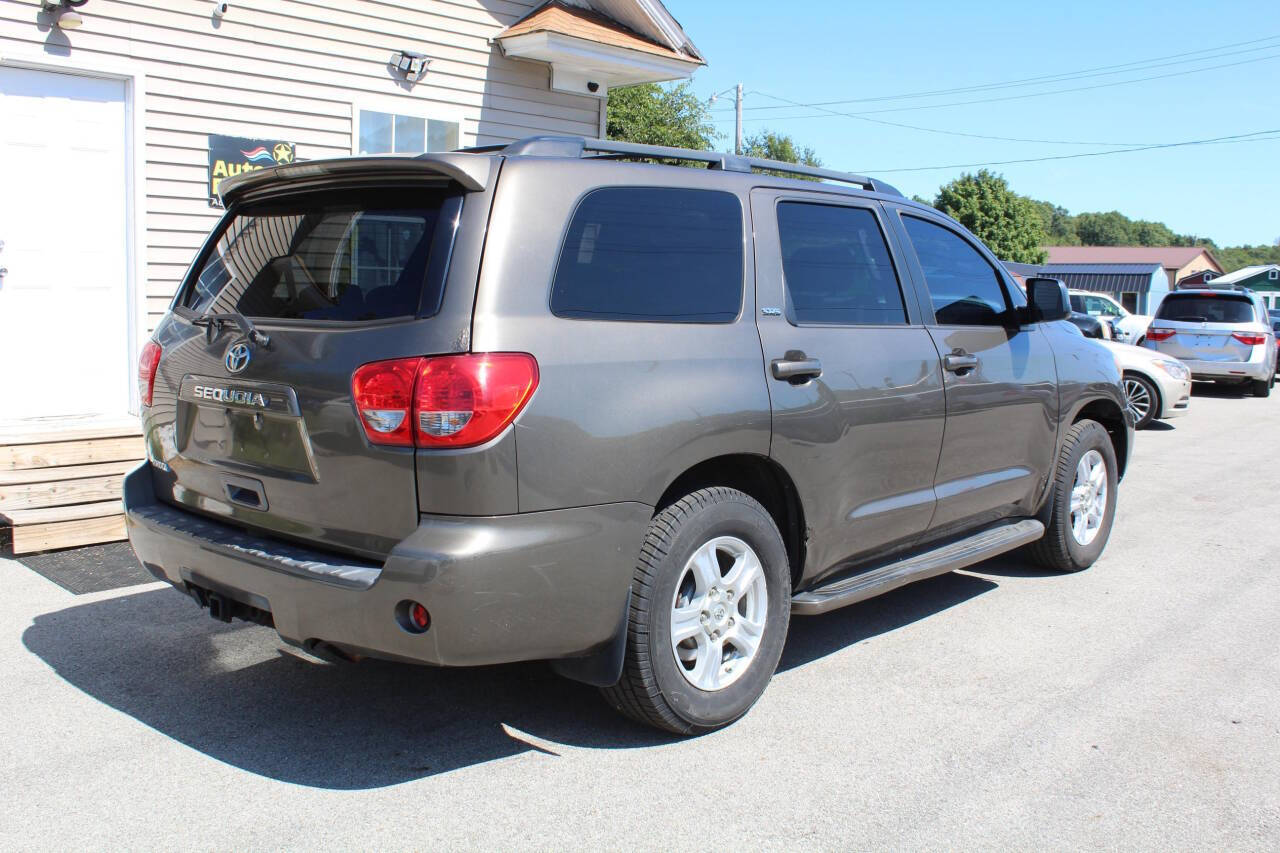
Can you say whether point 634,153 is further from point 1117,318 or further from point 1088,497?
point 1117,318

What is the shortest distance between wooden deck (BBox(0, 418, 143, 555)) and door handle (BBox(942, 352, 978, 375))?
444cm

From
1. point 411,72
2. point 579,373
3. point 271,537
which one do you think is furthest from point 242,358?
point 411,72

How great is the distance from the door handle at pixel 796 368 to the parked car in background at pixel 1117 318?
20041 millimetres

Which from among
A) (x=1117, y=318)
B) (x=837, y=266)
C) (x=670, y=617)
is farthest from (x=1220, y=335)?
(x=670, y=617)

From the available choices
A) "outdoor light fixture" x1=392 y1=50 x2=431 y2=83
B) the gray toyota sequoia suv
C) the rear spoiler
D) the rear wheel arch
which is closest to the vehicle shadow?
the gray toyota sequoia suv

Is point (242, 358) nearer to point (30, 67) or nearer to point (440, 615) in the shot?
point (440, 615)

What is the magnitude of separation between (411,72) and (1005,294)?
6.13m

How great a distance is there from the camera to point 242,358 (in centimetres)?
360

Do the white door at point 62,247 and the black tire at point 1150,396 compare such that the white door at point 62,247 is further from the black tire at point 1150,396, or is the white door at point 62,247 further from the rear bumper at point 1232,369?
the rear bumper at point 1232,369

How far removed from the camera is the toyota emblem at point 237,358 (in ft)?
11.8

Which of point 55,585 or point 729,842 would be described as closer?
point 729,842

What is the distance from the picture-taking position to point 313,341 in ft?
11.1

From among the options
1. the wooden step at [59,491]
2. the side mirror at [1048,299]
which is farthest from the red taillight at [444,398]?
the wooden step at [59,491]

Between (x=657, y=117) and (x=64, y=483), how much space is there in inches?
1093
